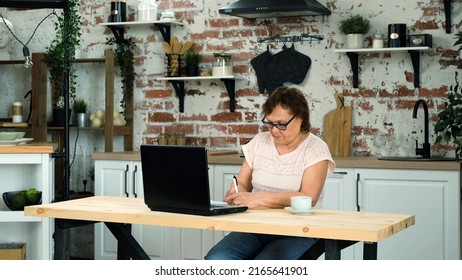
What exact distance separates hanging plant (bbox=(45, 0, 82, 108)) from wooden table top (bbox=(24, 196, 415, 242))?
207 centimetres

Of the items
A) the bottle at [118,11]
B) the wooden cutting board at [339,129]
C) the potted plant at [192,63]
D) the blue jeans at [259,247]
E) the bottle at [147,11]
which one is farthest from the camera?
the bottle at [118,11]

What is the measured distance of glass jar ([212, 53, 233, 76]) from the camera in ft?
19.2

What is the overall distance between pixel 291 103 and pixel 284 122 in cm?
10

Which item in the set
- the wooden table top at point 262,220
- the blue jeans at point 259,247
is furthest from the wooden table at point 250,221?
the blue jeans at point 259,247

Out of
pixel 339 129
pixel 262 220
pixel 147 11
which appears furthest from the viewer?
pixel 147 11

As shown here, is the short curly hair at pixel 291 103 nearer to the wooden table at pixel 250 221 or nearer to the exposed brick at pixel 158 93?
the wooden table at pixel 250 221

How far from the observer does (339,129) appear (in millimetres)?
5633

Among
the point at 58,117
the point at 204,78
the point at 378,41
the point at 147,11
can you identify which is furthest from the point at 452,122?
the point at 58,117

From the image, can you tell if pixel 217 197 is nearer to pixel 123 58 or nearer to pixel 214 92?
pixel 214 92

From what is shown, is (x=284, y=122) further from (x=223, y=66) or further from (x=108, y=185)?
(x=108, y=185)

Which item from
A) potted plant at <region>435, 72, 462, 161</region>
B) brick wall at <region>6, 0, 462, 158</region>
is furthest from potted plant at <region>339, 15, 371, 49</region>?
potted plant at <region>435, 72, 462, 161</region>

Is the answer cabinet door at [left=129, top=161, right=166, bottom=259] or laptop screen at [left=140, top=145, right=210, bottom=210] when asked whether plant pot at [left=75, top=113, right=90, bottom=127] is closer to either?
cabinet door at [left=129, top=161, right=166, bottom=259]

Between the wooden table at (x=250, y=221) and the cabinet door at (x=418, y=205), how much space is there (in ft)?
4.81

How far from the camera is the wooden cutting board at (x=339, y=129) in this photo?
5.59m
